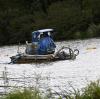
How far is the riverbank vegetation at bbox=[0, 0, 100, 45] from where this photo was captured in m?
106

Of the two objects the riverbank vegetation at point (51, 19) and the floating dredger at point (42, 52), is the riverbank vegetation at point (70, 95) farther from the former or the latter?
the riverbank vegetation at point (51, 19)

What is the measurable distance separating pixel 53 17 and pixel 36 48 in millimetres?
60208

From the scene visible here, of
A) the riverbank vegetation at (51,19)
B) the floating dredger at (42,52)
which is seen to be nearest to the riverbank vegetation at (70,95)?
the floating dredger at (42,52)

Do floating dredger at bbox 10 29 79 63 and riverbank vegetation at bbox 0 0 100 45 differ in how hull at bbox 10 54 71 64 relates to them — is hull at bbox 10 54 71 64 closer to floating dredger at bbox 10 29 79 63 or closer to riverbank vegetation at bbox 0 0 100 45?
floating dredger at bbox 10 29 79 63

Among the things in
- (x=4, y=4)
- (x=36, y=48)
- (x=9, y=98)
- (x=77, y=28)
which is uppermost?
(x=4, y=4)

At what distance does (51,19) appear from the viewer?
115500 millimetres

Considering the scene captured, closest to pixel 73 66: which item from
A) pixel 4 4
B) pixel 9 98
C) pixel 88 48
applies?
pixel 88 48

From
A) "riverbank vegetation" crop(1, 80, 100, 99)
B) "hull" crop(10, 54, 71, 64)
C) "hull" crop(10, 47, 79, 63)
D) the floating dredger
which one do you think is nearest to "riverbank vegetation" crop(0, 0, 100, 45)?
the floating dredger

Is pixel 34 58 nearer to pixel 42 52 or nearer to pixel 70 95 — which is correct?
pixel 42 52

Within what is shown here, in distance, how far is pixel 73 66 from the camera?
48.0 metres

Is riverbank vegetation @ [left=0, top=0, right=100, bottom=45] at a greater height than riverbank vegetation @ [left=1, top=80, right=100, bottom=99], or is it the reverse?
riverbank vegetation @ [left=0, top=0, right=100, bottom=45]

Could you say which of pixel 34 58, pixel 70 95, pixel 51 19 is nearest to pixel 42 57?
pixel 34 58

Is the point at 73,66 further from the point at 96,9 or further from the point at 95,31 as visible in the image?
the point at 96,9

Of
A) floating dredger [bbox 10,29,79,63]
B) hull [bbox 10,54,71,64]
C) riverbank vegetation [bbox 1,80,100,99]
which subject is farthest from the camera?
floating dredger [bbox 10,29,79,63]
